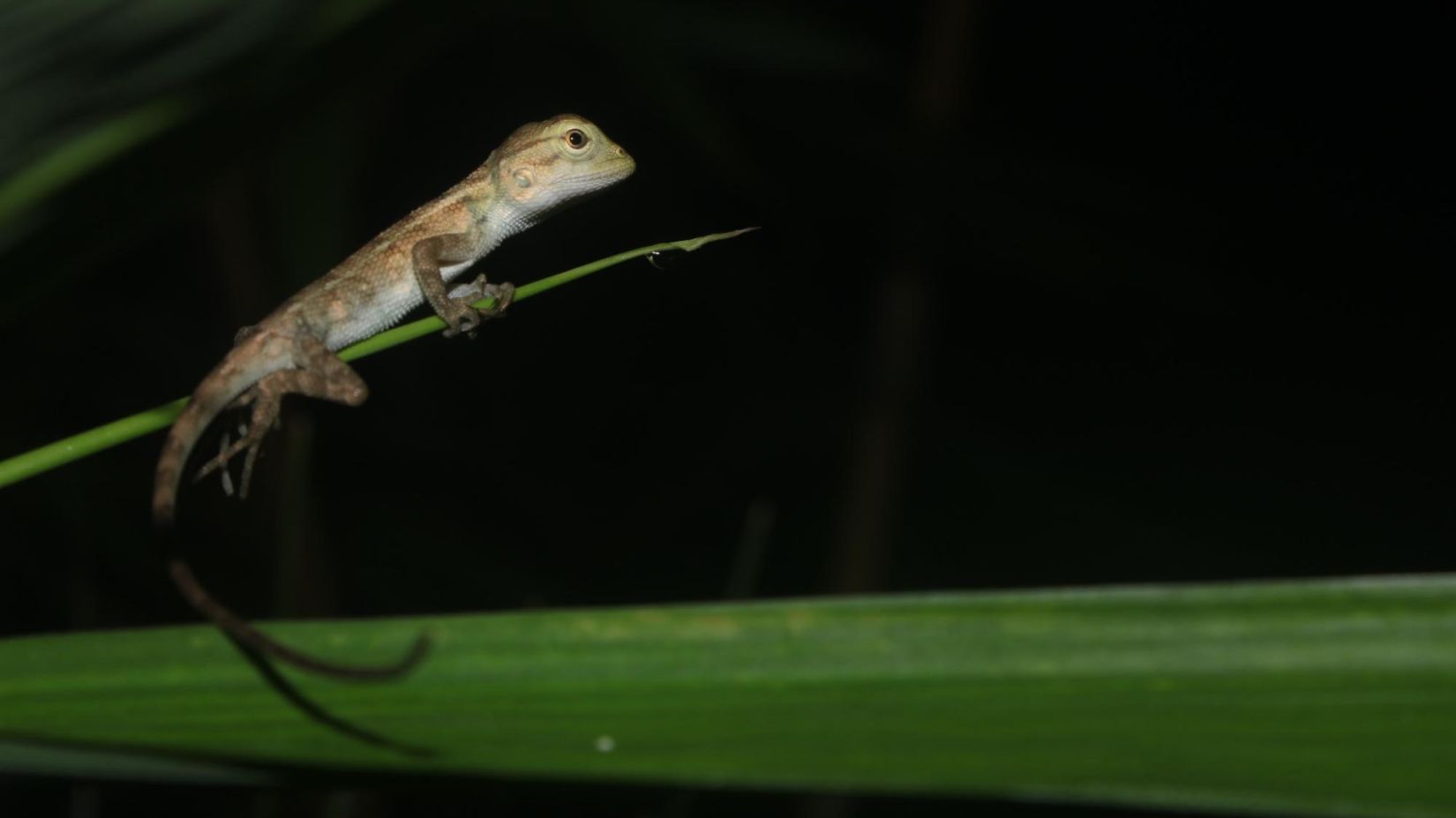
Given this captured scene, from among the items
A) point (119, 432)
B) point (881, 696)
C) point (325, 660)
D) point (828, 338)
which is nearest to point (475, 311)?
point (119, 432)

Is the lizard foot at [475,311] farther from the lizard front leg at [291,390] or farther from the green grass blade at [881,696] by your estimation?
the green grass blade at [881,696]

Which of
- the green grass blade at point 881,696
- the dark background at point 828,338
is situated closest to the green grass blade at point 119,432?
the green grass blade at point 881,696

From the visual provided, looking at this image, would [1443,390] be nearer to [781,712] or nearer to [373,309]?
[373,309]

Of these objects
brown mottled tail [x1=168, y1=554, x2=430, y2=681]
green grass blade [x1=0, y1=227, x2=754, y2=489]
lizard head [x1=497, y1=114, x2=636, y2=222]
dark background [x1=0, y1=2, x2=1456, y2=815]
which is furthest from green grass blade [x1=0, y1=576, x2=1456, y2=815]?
lizard head [x1=497, y1=114, x2=636, y2=222]

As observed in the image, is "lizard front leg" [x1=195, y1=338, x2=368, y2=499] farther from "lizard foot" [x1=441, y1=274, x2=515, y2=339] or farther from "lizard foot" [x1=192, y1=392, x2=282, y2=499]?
"lizard foot" [x1=441, y1=274, x2=515, y2=339]

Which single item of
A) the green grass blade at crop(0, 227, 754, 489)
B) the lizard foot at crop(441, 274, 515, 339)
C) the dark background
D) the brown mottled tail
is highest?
the dark background

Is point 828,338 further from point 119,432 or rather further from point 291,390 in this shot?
point 119,432
